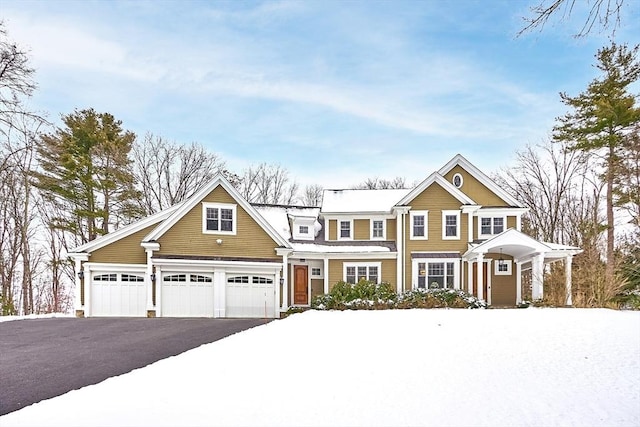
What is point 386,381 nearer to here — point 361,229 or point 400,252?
point 400,252

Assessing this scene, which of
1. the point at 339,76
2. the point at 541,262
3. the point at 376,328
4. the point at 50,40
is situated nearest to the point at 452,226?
the point at 541,262

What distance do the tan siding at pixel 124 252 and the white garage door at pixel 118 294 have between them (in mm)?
591

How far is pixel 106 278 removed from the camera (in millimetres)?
19391

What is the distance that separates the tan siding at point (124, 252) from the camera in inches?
762

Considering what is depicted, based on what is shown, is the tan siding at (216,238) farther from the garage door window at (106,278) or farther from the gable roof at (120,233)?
the garage door window at (106,278)

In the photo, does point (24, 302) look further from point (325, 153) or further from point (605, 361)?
point (605, 361)

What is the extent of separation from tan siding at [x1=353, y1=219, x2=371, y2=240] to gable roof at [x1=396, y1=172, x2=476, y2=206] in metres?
2.28

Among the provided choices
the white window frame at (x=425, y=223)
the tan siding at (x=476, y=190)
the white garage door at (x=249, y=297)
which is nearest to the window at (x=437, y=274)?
the white window frame at (x=425, y=223)

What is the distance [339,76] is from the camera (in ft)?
60.9

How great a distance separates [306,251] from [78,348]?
41.0 ft

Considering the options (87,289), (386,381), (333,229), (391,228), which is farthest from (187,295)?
(386,381)

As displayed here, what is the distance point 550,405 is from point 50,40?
52.8ft

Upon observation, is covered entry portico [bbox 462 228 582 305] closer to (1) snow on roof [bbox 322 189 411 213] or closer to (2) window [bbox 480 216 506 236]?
(2) window [bbox 480 216 506 236]

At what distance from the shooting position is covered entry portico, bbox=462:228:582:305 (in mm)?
19422
